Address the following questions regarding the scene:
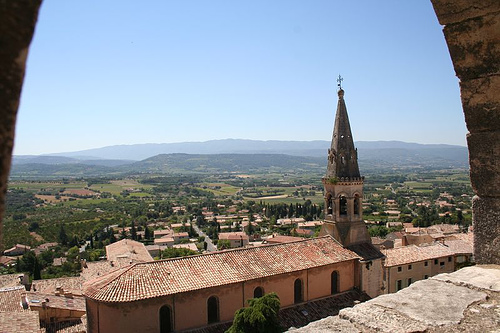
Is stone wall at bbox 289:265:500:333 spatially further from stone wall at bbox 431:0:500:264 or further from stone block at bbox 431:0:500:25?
stone block at bbox 431:0:500:25

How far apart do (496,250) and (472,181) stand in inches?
27.1

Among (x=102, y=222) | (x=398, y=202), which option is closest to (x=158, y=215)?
(x=102, y=222)

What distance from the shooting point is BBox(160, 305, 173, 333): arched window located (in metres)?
13.7

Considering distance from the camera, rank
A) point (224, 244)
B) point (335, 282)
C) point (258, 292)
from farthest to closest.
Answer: point (224, 244) → point (335, 282) → point (258, 292)

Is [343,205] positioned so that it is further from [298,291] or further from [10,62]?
[10,62]

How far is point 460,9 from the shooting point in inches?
141

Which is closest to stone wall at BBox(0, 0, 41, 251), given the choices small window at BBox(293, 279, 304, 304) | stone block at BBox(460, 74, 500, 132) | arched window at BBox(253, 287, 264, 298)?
stone block at BBox(460, 74, 500, 132)

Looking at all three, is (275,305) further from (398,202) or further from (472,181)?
(398,202)

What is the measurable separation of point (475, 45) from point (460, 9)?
0.35 m

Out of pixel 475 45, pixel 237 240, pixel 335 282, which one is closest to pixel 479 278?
pixel 475 45

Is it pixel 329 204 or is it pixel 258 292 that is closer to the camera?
pixel 258 292

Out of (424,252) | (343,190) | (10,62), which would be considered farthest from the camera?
(424,252)

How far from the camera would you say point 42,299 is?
20.9 metres

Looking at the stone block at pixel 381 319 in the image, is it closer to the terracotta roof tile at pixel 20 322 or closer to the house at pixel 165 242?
the terracotta roof tile at pixel 20 322
